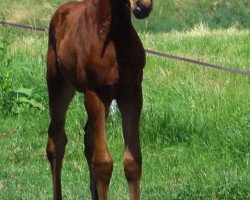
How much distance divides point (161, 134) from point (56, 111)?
2357 millimetres

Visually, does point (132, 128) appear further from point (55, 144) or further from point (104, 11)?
point (55, 144)

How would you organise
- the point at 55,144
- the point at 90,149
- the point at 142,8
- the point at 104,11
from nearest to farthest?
the point at 142,8 → the point at 104,11 → the point at 90,149 → the point at 55,144

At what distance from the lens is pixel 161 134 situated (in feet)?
28.3

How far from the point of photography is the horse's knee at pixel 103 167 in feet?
17.7

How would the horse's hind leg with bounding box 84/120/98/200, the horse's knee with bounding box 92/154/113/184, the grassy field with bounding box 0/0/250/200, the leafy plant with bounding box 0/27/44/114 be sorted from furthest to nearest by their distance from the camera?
the leafy plant with bounding box 0/27/44/114
the grassy field with bounding box 0/0/250/200
the horse's hind leg with bounding box 84/120/98/200
the horse's knee with bounding box 92/154/113/184

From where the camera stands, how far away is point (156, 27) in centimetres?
3244

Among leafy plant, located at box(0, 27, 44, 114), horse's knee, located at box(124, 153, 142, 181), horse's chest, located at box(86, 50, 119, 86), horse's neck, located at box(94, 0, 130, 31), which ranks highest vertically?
horse's neck, located at box(94, 0, 130, 31)

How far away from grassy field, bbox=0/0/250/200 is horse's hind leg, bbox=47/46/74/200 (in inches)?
17.6

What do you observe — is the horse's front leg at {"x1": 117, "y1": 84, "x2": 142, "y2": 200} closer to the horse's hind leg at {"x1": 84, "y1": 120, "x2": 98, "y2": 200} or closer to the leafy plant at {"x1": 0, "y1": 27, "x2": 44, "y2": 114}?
the horse's hind leg at {"x1": 84, "y1": 120, "x2": 98, "y2": 200}

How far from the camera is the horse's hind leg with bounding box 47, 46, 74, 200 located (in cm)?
635

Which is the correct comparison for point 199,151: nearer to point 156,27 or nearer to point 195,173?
point 195,173

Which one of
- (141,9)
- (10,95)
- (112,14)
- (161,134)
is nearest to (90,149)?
(112,14)

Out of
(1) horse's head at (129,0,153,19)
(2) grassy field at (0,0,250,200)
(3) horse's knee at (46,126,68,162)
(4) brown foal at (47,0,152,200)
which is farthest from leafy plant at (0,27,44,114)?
(1) horse's head at (129,0,153,19)

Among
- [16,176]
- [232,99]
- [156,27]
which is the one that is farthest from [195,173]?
[156,27]
